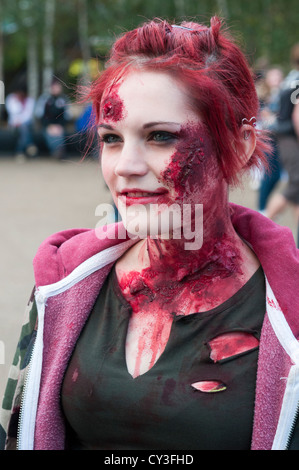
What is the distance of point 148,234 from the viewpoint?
158cm

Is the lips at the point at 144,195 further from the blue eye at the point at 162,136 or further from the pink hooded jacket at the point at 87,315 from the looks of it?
the pink hooded jacket at the point at 87,315

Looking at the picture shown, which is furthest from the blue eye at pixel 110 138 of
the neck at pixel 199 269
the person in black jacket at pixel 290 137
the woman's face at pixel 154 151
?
the person in black jacket at pixel 290 137

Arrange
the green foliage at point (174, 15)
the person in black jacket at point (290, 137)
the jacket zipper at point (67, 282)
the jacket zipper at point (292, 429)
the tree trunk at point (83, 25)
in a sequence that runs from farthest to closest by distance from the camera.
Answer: the tree trunk at point (83, 25) < the green foliage at point (174, 15) < the person in black jacket at point (290, 137) < the jacket zipper at point (67, 282) < the jacket zipper at point (292, 429)

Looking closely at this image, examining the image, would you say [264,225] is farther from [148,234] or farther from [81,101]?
[81,101]

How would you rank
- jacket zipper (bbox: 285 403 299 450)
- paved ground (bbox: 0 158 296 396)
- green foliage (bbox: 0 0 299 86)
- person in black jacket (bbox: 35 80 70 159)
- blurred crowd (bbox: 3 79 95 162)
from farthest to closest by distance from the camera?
1. green foliage (bbox: 0 0 299 86)
2. blurred crowd (bbox: 3 79 95 162)
3. person in black jacket (bbox: 35 80 70 159)
4. paved ground (bbox: 0 158 296 396)
5. jacket zipper (bbox: 285 403 299 450)

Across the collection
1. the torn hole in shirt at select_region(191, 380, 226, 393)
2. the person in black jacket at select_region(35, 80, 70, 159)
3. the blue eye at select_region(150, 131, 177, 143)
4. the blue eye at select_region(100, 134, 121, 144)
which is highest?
the person in black jacket at select_region(35, 80, 70, 159)

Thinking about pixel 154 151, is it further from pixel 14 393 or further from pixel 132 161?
pixel 14 393

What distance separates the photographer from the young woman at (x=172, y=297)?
59.7 inches

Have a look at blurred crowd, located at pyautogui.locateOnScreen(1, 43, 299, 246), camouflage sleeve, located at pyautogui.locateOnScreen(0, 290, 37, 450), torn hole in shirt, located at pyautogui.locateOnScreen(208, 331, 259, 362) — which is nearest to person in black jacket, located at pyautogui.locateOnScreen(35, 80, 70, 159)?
blurred crowd, located at pyautogui.locateOnScreen(1, 43, 299, 246)

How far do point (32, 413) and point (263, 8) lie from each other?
17.6m

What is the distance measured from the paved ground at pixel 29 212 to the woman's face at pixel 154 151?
1.18ft

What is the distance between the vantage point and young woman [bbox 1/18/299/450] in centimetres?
152

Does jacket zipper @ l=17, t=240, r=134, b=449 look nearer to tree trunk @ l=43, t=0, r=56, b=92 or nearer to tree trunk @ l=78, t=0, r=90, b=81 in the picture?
tree trunk @ l=43, t=0, r=56, b=92
